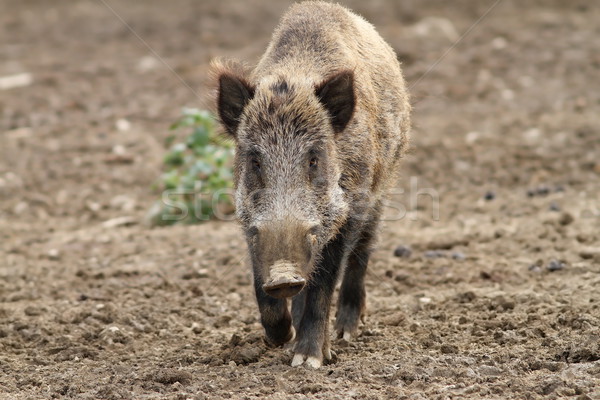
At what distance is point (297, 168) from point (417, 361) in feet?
4.34

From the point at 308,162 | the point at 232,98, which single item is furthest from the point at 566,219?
the point at 232,98

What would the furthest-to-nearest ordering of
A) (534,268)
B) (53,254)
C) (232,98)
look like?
(53,254), (534,268), (232,98)

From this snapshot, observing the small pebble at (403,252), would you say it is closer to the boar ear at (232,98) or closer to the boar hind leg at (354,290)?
the boar hind leg at (354,290)

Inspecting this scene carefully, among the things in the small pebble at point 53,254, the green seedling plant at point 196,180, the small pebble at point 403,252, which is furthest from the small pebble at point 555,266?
the small pebble at point 53,254

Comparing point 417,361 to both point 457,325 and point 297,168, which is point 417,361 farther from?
point 297,168

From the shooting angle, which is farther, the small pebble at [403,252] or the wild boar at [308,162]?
the small pebble at [403,252]

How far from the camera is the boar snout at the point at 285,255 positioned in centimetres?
447

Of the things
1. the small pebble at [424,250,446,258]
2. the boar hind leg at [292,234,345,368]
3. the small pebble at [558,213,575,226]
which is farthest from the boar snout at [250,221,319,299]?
the small pebble at [558,213,575,226]

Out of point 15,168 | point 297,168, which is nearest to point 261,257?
point 297,168

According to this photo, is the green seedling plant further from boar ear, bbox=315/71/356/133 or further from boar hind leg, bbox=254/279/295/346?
boar hind leg, bbox=254/279/295/346

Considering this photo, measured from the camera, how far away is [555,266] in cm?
685

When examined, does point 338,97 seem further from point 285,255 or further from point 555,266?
point 555,266

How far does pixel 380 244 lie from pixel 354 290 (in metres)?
0.61

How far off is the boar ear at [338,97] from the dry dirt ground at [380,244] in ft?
4.84
